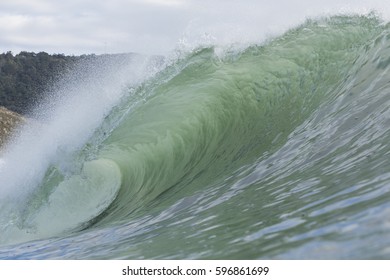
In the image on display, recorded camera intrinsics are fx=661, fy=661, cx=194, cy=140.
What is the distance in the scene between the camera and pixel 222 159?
855 centimetres

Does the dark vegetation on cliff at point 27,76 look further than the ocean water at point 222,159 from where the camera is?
Yes

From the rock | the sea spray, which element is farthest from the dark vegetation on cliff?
the sea spray

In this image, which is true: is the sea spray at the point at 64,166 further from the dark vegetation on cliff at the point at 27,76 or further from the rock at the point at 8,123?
the dark vegetation on cliff at the point at 27,76

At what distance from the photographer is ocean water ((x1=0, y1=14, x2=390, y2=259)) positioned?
15.4 feet

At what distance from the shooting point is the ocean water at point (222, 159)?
4703 millimetres

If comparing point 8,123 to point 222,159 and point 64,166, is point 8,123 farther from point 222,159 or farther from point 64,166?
point 222,159

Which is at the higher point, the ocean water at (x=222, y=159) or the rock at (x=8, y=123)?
the rock at (x=8, y=123)

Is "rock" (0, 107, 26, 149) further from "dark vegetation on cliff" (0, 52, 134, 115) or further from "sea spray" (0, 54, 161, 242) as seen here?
"sea spray" (0, 54, 161, 242)

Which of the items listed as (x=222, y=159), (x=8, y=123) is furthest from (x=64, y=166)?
(x=8, y=123)

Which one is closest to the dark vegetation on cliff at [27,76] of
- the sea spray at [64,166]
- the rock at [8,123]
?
the rock at [8,123]

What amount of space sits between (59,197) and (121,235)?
2.43 metres

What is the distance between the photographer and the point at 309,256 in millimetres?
3766
